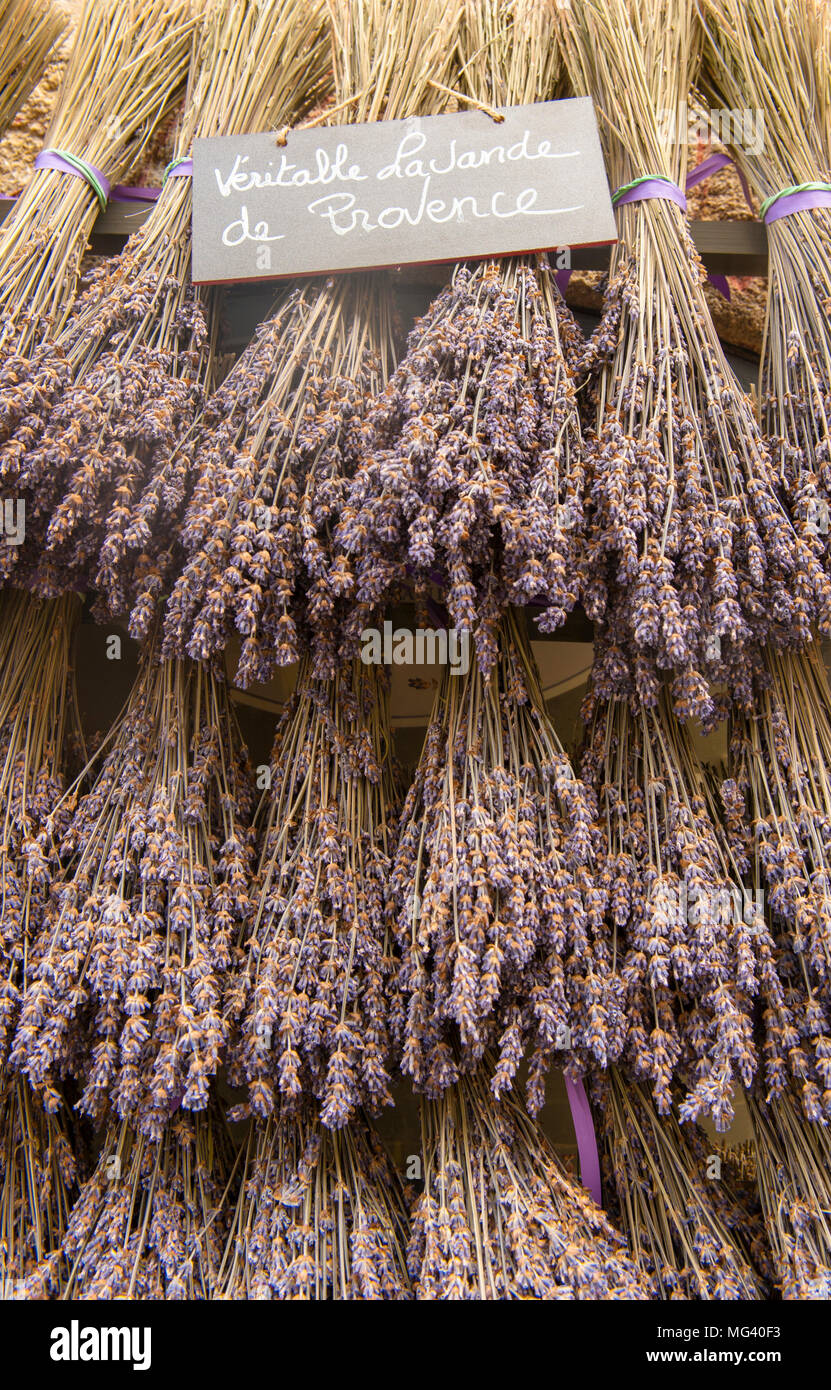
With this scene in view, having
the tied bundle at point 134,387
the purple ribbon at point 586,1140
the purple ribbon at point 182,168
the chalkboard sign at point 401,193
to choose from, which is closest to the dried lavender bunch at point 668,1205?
the purple ribbon at point 586,1140

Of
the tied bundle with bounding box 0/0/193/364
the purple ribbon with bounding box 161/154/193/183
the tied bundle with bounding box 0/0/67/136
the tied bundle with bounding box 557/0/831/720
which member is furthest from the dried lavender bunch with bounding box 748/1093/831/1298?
the tied bundle with bounding box 0/0/67/136

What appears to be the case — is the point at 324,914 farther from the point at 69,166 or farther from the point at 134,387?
the point at 69,166

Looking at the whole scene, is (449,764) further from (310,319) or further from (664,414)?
(310,319)

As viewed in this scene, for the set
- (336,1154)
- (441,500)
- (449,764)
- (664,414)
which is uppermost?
(664,414)

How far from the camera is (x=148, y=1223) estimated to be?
0.97 m

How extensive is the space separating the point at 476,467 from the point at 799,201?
0.74 m

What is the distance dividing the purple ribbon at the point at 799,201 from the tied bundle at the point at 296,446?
1.70 ft

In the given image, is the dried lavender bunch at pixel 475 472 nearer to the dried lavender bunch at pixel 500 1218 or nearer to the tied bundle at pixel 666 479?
the tied bundle at pixel 666 479

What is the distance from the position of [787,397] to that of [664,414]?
8.1 inches

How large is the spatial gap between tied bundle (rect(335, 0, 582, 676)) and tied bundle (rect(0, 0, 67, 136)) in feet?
3.11

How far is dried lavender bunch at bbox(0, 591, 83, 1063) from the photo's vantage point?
1.06 meters
